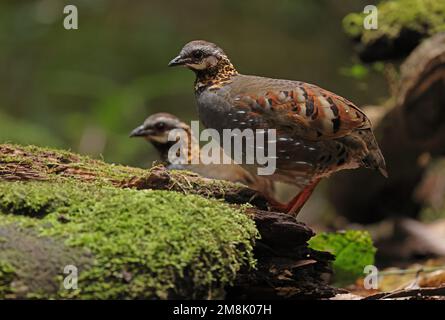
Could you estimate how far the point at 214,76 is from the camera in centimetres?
473

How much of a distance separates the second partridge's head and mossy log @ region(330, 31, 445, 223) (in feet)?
7.35

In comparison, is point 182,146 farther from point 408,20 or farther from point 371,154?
point 408,20

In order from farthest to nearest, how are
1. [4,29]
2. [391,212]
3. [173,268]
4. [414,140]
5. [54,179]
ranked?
1. [4,29]
2. [391,212]
3. [414,140]
4. [54,179]
5. [173,268]

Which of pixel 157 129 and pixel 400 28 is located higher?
pixel 400 28

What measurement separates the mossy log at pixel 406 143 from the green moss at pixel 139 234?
11.0 feet

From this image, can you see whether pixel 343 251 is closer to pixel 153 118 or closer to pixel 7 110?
pixel 153 118

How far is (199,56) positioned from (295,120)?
0.89 meters


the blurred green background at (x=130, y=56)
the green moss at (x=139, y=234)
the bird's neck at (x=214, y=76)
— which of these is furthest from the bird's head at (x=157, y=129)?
the blurred green background at (x=130, y=56)

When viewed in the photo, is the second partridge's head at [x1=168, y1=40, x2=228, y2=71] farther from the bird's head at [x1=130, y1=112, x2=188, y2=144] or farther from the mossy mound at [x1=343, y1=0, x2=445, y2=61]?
the mossy mound at [x1=343, y1=0, x2=445, y2=61]

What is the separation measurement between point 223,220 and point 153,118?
307 cm

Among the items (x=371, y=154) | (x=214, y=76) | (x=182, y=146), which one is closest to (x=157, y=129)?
(x=182, y=146)

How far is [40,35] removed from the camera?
12633 millimetres
